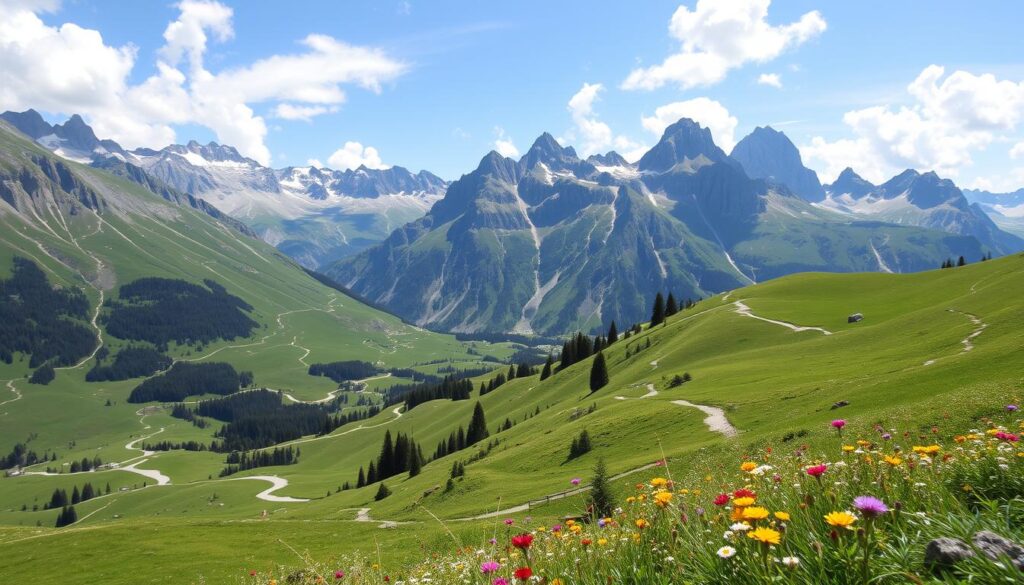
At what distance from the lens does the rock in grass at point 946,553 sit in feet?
11.1

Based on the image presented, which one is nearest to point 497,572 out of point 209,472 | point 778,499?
point 778,499

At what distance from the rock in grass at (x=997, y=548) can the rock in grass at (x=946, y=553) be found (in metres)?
0.08

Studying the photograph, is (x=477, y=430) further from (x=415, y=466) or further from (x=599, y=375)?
(x=599, y=375)

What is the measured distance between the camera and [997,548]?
3.28 meters

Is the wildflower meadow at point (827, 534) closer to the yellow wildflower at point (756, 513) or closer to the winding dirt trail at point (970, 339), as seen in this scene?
the yellow wildflower at point (756, 513)

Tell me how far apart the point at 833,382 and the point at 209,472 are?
697 feet

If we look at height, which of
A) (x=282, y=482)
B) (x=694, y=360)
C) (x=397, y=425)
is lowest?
(x=282, y=482)

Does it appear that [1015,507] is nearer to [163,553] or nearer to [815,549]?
[815,549]

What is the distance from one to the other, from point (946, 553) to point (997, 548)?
258mm

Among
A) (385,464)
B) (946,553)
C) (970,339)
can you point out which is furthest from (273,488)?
(946,553)

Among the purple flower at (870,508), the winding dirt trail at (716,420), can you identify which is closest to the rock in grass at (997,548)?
the purple flower at (870,508)

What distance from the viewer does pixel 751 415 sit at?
4450cm

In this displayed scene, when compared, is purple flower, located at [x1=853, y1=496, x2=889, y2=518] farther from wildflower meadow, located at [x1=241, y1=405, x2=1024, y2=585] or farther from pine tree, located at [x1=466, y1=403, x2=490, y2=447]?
pine tree, located at [x1=466, y1=403, x2=490, y2=447]

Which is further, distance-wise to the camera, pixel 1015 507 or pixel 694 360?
pixel 694 360
